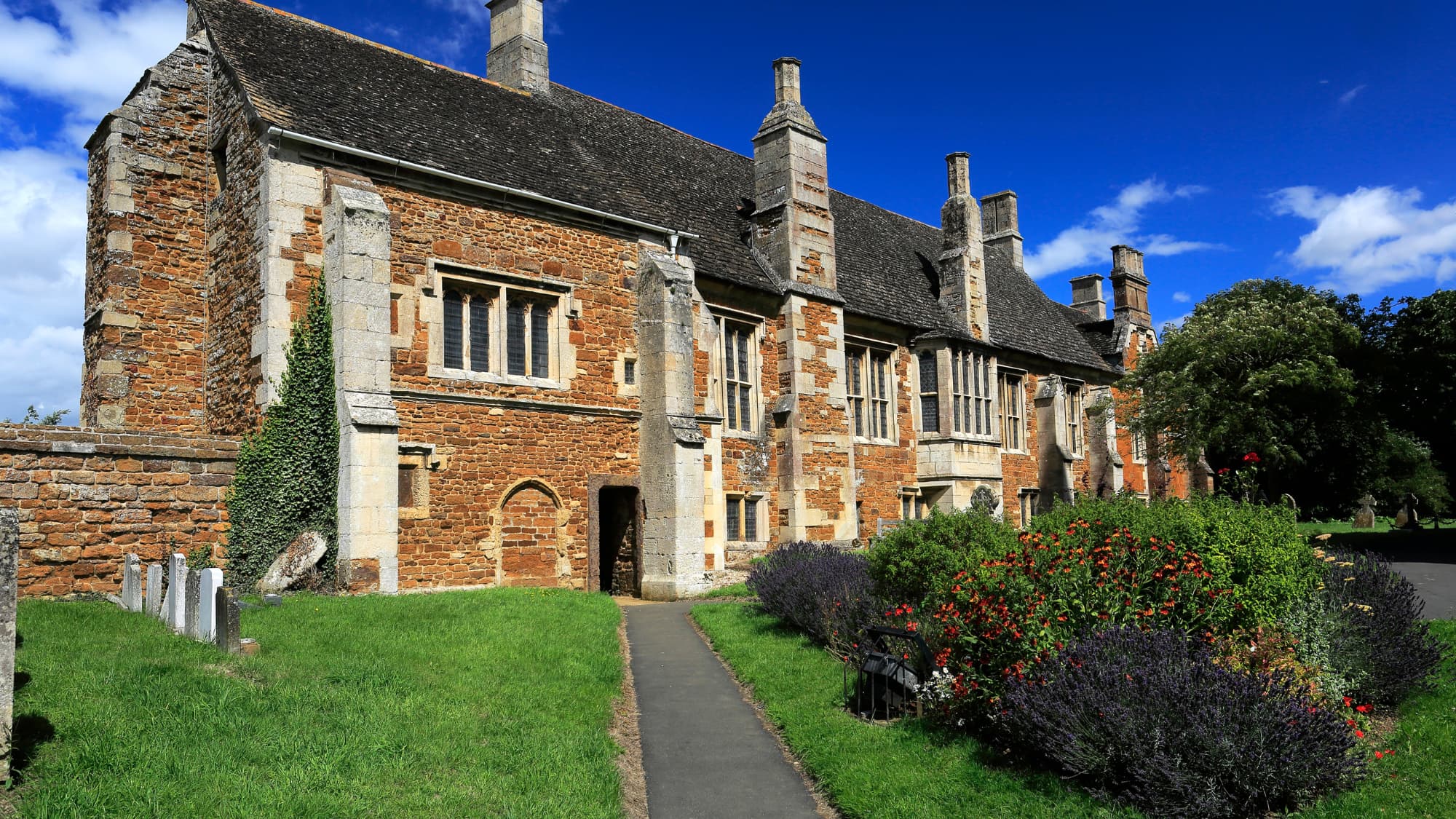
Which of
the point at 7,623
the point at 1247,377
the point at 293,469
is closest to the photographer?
the point at 7,623

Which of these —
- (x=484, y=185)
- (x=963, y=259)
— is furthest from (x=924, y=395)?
(x=484, y=185)

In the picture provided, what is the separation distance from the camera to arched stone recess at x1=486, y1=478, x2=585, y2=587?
631 inches

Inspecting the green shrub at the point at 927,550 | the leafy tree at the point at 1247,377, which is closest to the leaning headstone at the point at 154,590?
the green shrub at the point at 927,550

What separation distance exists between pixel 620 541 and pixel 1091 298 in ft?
89.9

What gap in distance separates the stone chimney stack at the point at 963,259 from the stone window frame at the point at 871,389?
3334 mm

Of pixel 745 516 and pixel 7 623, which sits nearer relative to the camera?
pixel 7 623

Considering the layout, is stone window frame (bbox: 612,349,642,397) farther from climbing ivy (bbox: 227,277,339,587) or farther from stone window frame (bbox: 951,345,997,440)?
stone window frame (bbox: 951,345,997,440)

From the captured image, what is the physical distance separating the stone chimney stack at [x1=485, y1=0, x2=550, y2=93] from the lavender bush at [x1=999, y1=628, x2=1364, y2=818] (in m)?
19.3

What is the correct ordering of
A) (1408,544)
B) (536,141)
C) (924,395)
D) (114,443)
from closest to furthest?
1. (114,443)
2. (536,141)
3. (924,395)
4. (1408,544)

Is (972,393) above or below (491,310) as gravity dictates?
below

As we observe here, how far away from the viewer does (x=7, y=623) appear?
213 inches

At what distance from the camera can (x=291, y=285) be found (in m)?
14.4

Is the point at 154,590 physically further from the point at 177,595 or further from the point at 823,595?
the point at 823,595

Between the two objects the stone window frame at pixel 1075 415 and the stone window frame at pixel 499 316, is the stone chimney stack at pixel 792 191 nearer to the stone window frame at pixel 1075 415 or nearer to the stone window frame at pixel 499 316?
the stone window frame at pixel 499 316
